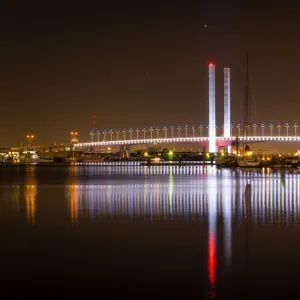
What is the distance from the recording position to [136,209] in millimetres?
12164

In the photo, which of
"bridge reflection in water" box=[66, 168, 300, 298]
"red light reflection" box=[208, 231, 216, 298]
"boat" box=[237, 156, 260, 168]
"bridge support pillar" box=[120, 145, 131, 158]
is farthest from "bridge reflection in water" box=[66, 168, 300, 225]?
"bridge support pillar" box=[120, 145, 131, 158]

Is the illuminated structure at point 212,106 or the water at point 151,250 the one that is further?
the illuminated structure at point 212,106

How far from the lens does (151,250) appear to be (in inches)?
294

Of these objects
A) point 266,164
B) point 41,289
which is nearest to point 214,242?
point 41,289

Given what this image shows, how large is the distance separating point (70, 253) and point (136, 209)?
4953 millimetres

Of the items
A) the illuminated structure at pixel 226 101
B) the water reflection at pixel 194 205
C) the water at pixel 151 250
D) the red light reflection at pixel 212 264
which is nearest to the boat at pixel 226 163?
the illuminated structure at pixel 226 101

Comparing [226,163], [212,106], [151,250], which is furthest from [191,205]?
[212,106]

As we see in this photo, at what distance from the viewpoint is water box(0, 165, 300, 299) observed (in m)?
5.62

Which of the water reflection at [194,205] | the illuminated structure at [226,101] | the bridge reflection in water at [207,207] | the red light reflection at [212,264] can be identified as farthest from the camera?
the illuminated structure at [226,101]

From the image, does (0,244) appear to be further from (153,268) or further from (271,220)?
(271,220)

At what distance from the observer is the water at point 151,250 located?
5625 mm

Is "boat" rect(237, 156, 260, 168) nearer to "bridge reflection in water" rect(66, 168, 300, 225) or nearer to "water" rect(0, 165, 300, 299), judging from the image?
"bridge reflection in water" rect(66, 168, 300, 225)

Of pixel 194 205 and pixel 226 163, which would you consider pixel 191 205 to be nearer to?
pixel 194 205

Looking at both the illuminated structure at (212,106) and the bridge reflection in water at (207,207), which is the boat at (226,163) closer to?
the illuminated structure at (212,106)
